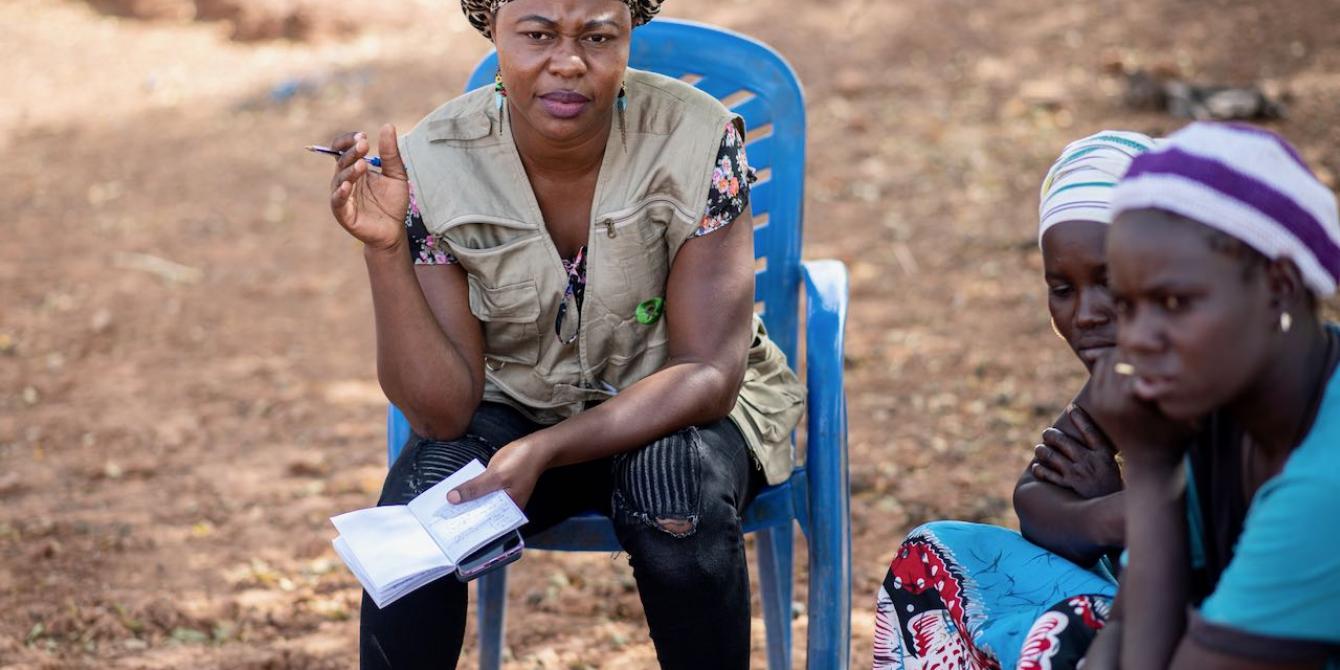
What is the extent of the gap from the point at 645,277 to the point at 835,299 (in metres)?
0.39

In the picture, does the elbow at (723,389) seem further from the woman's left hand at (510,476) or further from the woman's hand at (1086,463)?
the woman's hand at (1086,463)

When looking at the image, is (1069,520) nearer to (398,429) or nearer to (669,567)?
(669,567)

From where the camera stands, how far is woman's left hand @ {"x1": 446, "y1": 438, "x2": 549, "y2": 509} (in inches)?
88.7

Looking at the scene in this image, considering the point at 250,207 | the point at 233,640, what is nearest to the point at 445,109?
the point at 233,640

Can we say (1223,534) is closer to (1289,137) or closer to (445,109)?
(445,109)

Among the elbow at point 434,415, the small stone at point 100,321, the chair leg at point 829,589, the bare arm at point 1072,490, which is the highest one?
the bare arm at point 1072,490

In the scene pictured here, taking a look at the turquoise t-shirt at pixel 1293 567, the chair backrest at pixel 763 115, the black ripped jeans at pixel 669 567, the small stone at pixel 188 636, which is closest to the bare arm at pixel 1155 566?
the turquoise t-shirt at pixel 1293 567

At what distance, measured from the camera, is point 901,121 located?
6.87 metres

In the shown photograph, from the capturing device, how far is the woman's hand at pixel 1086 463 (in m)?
2.01

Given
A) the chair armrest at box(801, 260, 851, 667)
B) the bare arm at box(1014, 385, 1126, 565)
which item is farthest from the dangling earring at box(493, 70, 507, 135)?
the bare arm at box(1014, 385, 1126, 565)

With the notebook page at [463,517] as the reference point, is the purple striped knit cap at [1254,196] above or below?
above

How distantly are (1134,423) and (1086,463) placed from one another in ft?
1.31

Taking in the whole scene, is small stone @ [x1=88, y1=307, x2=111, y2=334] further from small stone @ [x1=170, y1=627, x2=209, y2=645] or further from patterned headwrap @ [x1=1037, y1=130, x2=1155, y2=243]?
patterned headwrap @ [x1=1037, y1=130, x2=1155, y2=243]

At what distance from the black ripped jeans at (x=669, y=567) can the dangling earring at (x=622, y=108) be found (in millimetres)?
557
